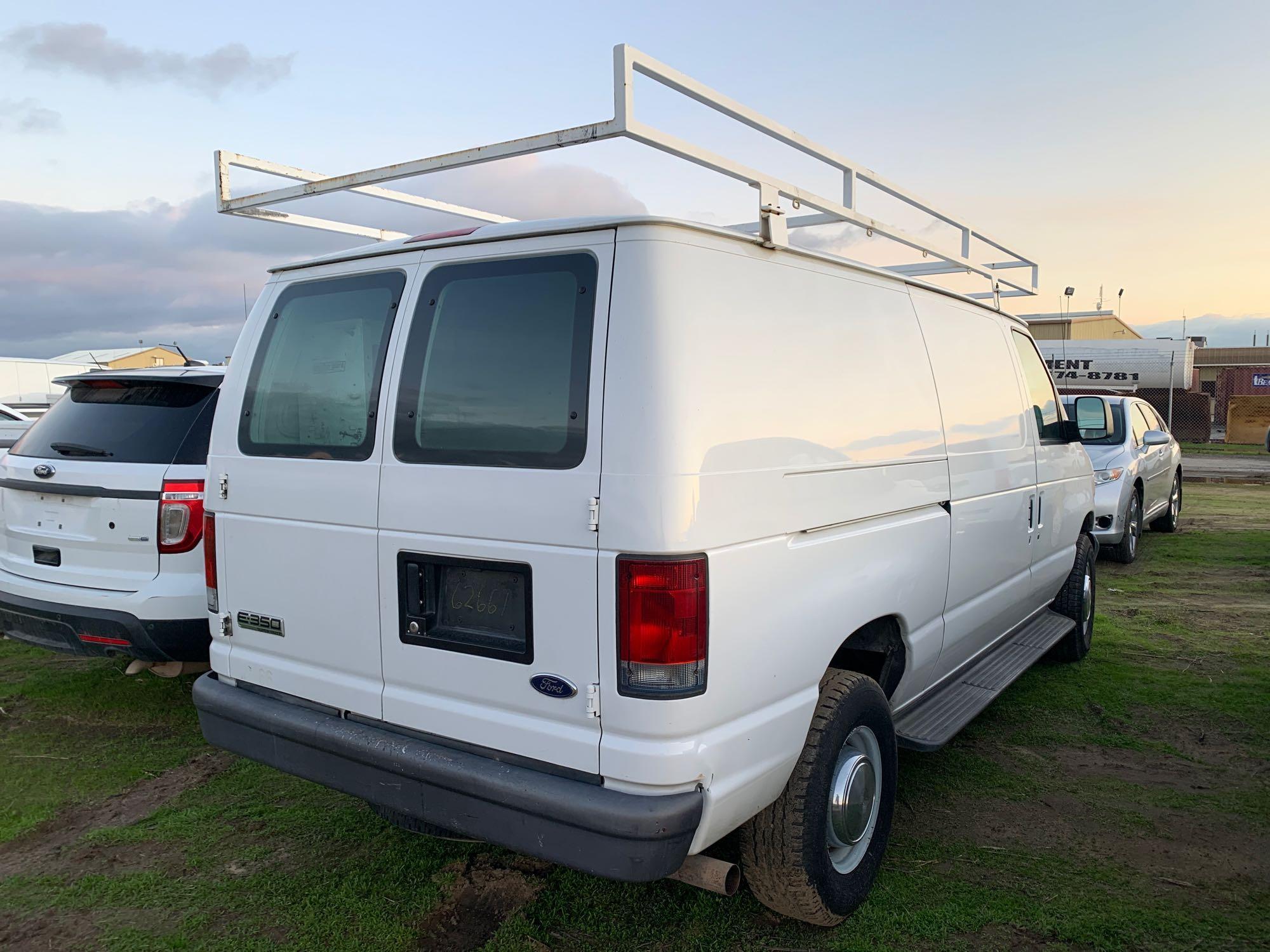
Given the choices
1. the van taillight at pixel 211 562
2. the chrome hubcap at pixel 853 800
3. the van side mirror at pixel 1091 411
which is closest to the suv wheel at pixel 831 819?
the chrome hubcap at pixel 853 800

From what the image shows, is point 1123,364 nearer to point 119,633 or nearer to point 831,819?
point 831,819

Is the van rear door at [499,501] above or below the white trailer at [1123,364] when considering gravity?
below

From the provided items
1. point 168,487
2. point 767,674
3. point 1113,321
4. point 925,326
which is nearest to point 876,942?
point 767,674

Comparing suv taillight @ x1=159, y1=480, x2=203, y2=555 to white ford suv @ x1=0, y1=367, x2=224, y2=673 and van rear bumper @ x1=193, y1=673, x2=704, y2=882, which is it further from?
van rear bumper @ x1=193, y1=673, x2=704, y2=882

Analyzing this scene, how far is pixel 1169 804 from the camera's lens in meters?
3.89

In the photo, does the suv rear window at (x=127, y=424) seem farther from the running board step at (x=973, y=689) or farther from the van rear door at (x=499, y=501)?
the running board step at (x=973, y=689)

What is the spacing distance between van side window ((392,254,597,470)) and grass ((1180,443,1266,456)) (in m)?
26.0

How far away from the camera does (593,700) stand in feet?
7.98

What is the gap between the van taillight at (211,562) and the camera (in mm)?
3379

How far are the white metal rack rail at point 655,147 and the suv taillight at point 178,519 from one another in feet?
5.13

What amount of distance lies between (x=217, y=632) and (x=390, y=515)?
1.08 meters

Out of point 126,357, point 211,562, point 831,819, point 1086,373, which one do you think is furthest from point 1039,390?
point 126,357

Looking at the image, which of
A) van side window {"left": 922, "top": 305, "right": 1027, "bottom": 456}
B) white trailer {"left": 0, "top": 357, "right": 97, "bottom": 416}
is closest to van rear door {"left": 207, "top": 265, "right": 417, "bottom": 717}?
van side window {"left": 922, "top": 305, "right": 1027, "bottom": 456}

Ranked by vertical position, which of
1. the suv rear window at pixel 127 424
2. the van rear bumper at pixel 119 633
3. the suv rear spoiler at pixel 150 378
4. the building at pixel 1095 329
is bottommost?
the van rear bumper at pixel 119 633
